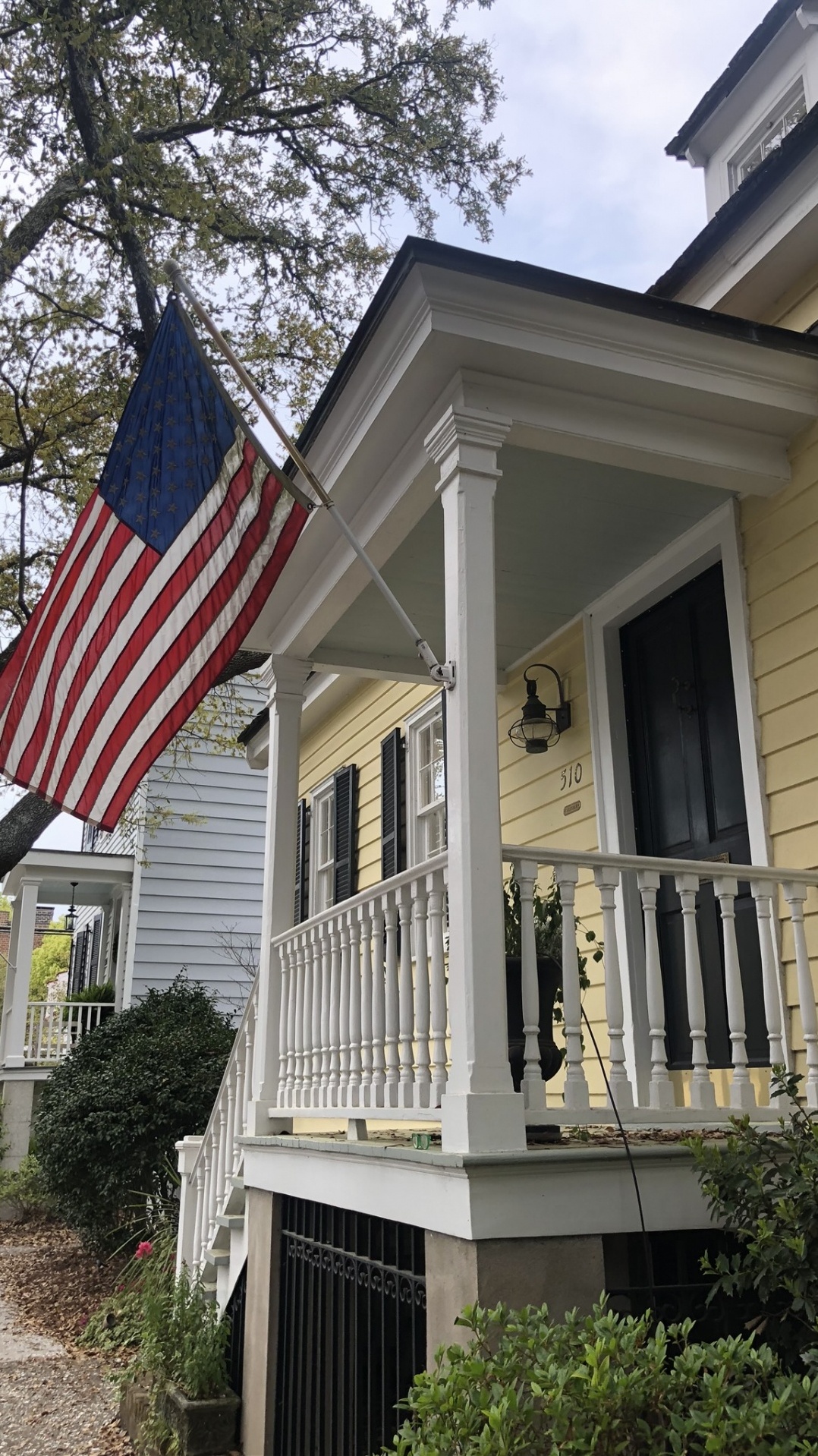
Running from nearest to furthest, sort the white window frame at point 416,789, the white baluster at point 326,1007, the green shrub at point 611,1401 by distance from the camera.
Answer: the green shrub at point 611,1401 → the white baluster at point 326,1007 → the white window frame at point 416,789

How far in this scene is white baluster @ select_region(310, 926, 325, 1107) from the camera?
5.01m

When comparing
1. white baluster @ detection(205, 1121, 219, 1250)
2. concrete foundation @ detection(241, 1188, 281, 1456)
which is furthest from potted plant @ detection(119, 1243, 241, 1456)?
white baluster @ detection(205, 1121, 219, 1250)

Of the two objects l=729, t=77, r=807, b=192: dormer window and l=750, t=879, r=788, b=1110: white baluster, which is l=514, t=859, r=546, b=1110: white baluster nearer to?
l=750, t=879, r=788, b=1110: white baluster

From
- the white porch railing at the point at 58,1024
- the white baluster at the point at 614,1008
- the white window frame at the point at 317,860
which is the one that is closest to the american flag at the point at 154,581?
the white baluster at the point at 614,1008

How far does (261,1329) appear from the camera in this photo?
5219 mm

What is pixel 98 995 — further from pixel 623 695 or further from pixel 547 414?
pixel 547 414

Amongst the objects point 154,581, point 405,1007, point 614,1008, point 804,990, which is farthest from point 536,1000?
point 154,581

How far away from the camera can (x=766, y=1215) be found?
3.14m

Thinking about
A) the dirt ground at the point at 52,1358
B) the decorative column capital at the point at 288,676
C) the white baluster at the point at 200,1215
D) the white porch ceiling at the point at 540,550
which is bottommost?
the dirt ground at the point at 52,1358

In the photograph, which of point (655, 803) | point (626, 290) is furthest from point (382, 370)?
point (655, 803)

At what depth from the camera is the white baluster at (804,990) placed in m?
3.98

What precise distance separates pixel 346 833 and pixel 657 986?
19.0 feet

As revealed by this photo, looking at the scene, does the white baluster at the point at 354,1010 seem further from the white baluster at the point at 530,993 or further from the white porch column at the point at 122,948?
the white porch column at the point at 122,948

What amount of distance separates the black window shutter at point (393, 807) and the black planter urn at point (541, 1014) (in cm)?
345
